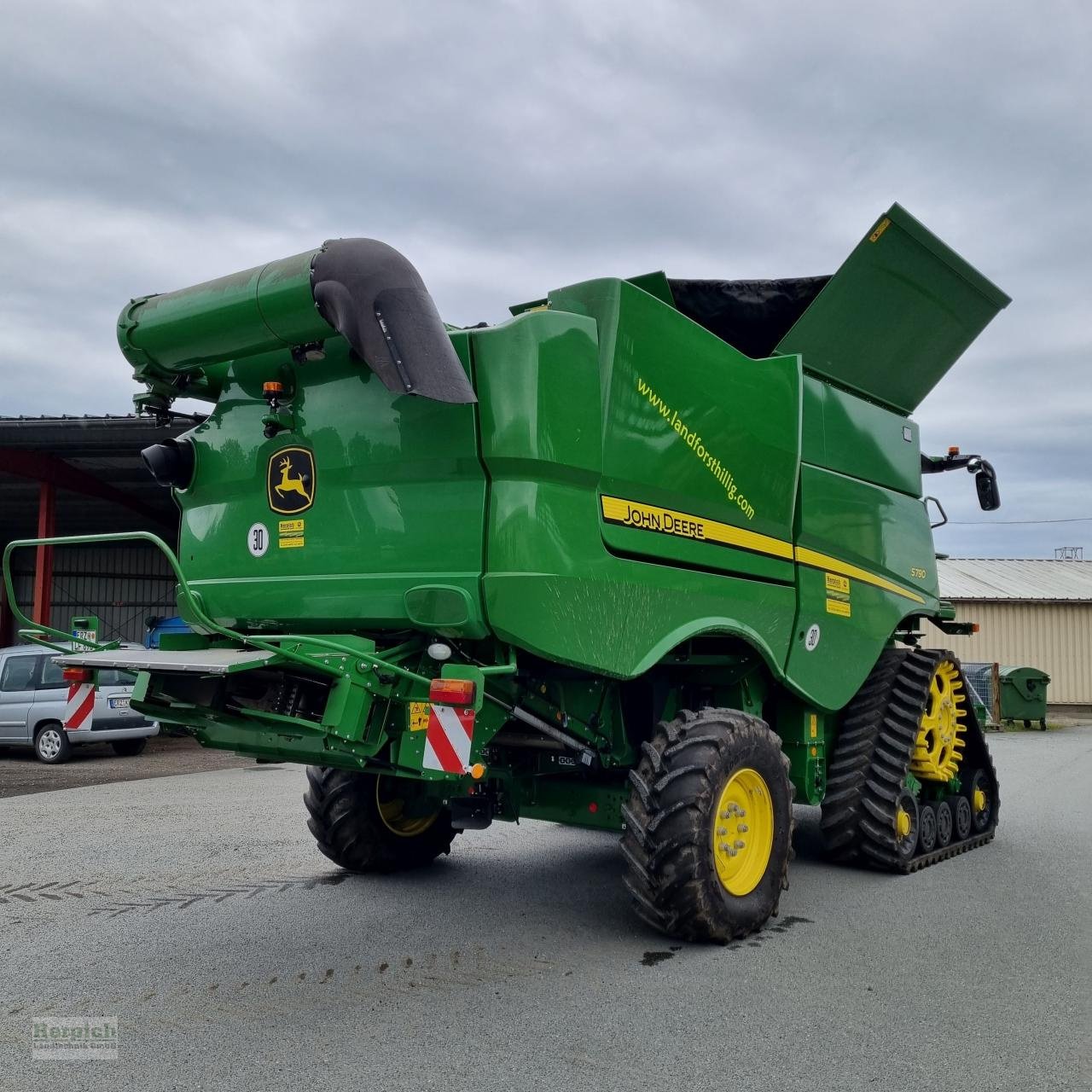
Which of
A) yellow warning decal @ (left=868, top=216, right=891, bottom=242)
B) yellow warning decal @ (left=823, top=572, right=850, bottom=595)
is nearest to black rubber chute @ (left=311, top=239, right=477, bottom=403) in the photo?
yellow warning decal @ (left=823, top=572, right=850, bottom=595)

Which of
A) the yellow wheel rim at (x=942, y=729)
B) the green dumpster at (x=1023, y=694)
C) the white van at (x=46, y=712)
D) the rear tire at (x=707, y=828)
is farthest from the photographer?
the green dumpster at (x=1023, y=694)

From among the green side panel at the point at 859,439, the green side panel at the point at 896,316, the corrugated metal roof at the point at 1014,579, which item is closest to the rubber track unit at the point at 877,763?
the green side panel at the point at 859,439

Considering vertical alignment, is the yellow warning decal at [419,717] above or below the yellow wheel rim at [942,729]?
above

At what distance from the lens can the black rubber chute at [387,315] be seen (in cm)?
411

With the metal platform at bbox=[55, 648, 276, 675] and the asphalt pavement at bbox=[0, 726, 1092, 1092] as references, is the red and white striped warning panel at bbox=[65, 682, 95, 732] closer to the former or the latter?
the metal platform at bbox=[55, 648, 276, 675]

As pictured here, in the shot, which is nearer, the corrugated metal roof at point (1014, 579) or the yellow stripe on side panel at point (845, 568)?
the yellow stripe on side panel at point (845, 568)

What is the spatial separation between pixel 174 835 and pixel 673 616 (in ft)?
16.1

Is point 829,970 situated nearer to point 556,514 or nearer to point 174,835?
point 556,514

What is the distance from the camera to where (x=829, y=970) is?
458cm

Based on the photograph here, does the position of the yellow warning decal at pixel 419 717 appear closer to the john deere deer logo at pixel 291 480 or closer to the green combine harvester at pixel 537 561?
the green combine harvester at pixel 537 561

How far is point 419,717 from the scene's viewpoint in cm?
434

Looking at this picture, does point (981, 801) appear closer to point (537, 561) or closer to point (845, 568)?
point (845, 568)

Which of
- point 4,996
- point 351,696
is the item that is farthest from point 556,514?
point 4,996

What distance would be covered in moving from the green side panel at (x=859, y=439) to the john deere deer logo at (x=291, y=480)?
9.40 feet
